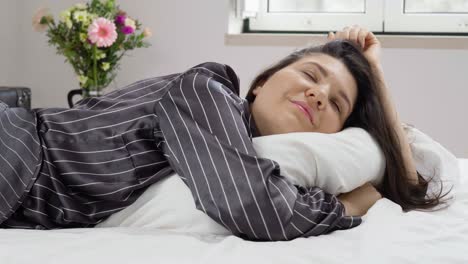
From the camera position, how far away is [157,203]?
3.58 ft

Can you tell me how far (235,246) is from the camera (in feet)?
3.12

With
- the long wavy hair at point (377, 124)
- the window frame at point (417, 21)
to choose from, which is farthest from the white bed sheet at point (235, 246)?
the window frame at point (417, 21)

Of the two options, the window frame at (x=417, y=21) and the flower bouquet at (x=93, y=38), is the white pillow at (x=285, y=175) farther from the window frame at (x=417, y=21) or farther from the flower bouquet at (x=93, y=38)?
the window frame at (x=417, y=21)

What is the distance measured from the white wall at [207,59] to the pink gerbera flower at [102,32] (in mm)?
436

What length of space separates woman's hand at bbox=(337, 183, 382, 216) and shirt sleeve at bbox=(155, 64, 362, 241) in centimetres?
10

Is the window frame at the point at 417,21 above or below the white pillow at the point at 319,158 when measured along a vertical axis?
above

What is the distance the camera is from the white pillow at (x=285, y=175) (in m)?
1.07

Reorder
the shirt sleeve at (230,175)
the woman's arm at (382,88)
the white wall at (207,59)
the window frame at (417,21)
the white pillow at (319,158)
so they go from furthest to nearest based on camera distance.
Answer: the window frame at (417,21), the white wall at (207,59), the woman's arm at (382,88), the white pillow at (319,158), the shirt sleeve at (230,175)

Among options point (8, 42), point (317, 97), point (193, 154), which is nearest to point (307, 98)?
point (317, 97)

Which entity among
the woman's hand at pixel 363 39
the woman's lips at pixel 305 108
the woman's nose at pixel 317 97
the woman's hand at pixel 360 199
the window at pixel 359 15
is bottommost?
the woman's hand at pixel 360 199

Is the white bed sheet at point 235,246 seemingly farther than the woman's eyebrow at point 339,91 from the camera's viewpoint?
No

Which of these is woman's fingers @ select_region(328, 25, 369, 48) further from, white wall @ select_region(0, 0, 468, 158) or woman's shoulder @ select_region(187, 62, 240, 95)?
white wall @ select_region(0, 0, 468, 158)

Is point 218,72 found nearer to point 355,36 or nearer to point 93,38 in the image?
point 355,36

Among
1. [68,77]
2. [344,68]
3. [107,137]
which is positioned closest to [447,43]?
[344,68]
